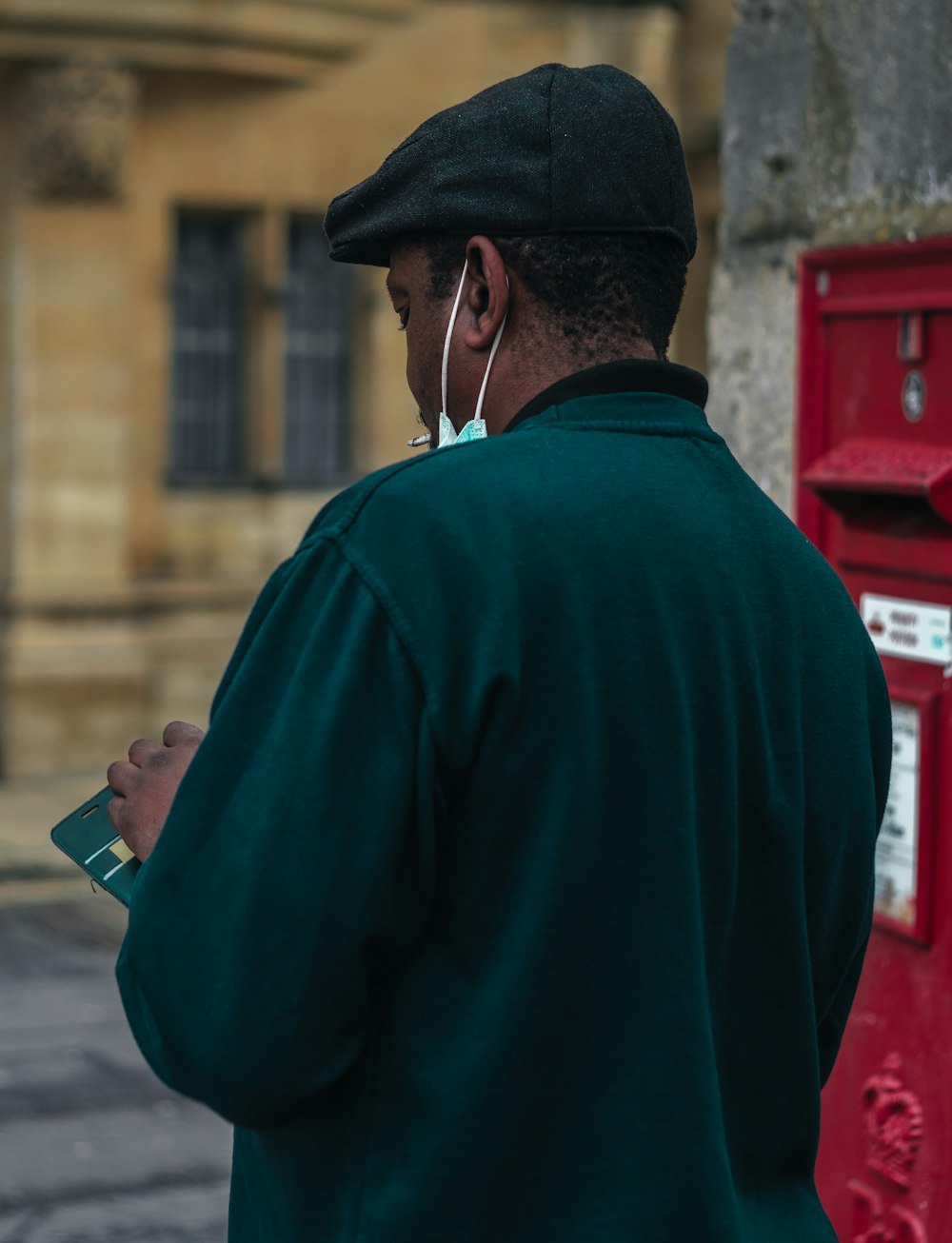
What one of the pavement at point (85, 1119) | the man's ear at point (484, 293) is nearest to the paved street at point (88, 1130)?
the pavement at point (85, 1119)

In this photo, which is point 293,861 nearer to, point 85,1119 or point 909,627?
point 909,627

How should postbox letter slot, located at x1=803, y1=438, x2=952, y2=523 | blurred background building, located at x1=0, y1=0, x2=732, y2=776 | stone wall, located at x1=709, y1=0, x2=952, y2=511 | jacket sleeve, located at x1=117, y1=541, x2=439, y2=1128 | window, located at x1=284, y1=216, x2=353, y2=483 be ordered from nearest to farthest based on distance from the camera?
jacket sleeve, located at x1=117, y1=541, x2=439, y2=1128 < postbox letter slot, located at x1=803, y1=438, x2=952, y2=523 < stone wall, located at x1=709, y1=0, x2=952, y2=511 < blurred background building, located at x1=0, y1=0, x2=732, y2=776 < window, located at x1=284, y1=216, x2=353, y2=483

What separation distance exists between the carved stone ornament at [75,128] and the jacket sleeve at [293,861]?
10.1 metres

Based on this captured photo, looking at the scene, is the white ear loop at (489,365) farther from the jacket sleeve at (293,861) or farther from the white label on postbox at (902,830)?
the white label on postbox at (902,830)

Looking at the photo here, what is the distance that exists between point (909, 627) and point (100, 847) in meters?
1.48

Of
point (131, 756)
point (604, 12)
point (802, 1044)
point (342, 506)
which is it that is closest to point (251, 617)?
point (342, 506)

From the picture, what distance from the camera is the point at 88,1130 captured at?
5773 mm

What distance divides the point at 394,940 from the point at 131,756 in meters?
0.35

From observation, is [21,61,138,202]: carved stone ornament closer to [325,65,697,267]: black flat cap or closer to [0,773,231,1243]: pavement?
[0,773,231,1243]: pavement

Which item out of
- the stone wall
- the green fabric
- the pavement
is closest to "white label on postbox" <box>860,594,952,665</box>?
the stone wall

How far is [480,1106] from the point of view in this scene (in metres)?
1.51

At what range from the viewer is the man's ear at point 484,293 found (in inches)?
65.1

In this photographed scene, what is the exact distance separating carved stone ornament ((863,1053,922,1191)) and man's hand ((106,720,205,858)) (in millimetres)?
1598

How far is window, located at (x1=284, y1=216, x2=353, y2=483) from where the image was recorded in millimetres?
12773
